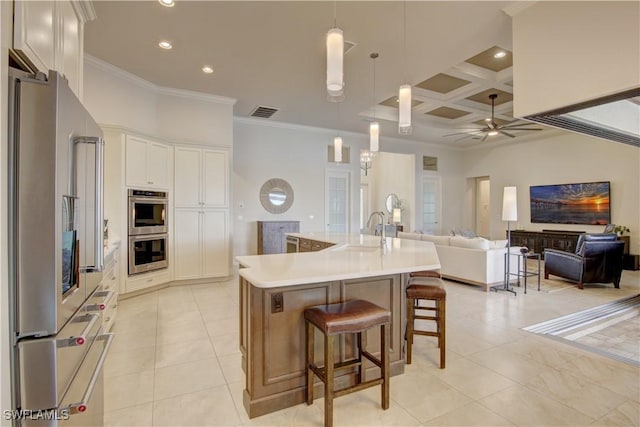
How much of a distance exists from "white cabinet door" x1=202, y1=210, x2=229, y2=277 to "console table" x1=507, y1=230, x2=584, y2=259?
696 centimetres

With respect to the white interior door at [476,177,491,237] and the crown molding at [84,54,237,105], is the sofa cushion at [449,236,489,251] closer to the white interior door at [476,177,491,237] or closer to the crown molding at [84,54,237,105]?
the crown molding at [84,54,237,105]

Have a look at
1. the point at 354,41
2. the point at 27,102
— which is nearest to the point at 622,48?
the point at 354,41

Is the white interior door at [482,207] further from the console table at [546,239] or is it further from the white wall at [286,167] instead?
the white wall at [286,167]

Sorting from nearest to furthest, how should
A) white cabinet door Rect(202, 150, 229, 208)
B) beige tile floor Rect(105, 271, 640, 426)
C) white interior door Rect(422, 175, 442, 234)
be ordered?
1. beige tile floor Rect(105, 271, 640, 426)
2. white cabinet door Rect(202, 150, 229, 208)
3. white interior door Rect(422, 175, 442, 234)

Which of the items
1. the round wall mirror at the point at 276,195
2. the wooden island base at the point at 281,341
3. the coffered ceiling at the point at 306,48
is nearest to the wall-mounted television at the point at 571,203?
the coffered ceiling at the point at 306,48

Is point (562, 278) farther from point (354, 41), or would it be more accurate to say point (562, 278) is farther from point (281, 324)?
point (281, 324)

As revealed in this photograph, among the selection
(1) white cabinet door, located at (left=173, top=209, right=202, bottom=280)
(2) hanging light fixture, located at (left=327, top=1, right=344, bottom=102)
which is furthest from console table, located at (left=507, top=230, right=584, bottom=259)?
(1) white cabinet door, located at (left=173, top=209, right=202, bottom=280)

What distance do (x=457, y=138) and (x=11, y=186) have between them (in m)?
9.26

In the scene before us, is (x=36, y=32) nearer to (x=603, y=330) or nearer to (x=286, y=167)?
(x=603, y=330)

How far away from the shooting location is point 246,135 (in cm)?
692

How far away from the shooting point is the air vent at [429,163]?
9391 millimetres

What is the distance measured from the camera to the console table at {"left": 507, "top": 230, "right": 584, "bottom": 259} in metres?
7.20

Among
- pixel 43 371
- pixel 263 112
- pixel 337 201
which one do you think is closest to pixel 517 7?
pixel 43 371

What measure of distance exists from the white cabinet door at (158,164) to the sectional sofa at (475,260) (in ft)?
15.8
